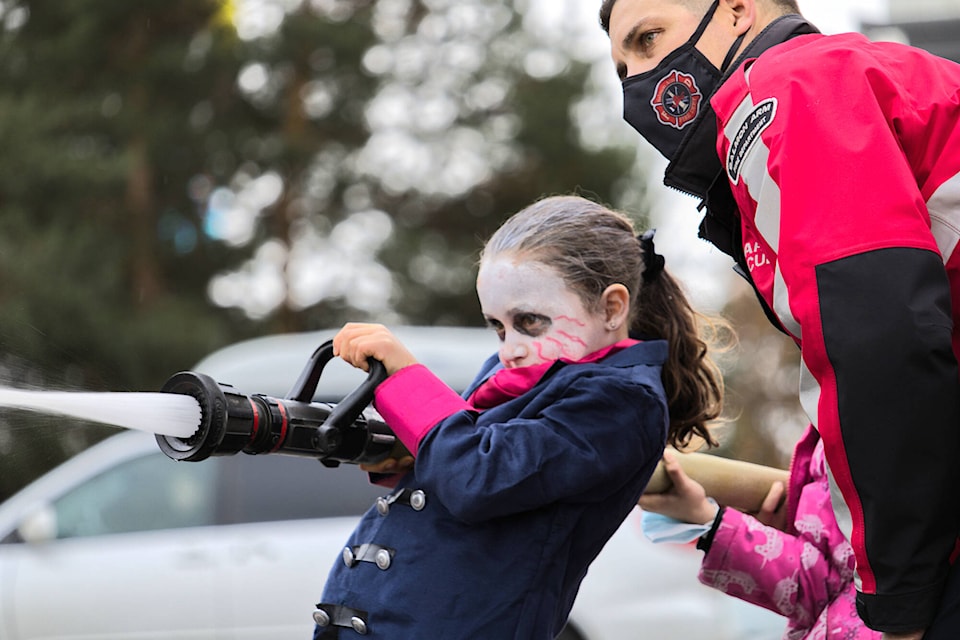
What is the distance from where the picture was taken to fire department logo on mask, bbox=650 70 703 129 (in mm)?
1873

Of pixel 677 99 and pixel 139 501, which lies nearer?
pixel 677 99

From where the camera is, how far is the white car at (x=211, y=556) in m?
5.17

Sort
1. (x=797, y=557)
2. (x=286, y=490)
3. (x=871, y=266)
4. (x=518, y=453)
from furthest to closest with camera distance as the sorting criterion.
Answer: (x=286, y=490)
(x=797, y=557)
(x=518, y=453)
(x=871, y=266)

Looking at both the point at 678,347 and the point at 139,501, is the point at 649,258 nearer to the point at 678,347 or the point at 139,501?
the point at 678,347

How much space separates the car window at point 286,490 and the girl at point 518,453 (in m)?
3.39

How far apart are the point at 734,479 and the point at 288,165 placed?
14.2 m

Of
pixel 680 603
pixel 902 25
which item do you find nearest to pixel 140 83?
pixel 902 25

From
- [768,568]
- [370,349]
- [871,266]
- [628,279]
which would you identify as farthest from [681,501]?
[871,266]

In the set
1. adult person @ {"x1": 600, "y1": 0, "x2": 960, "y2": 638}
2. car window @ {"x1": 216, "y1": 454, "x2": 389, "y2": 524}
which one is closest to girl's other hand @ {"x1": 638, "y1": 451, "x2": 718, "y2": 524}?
adult person @ {"x1": 600, "y1": 0, "x2": 960, "y2": 638}

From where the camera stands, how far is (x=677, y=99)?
6.21 feet

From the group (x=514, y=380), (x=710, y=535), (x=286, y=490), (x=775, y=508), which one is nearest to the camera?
(x=514, y=380)

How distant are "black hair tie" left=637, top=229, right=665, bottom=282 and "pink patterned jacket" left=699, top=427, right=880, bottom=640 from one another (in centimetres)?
42

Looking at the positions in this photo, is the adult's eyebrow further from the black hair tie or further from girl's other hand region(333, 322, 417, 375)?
girl's other hand region(333, 322, 417, 375)

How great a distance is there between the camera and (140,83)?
15414 millimetres
